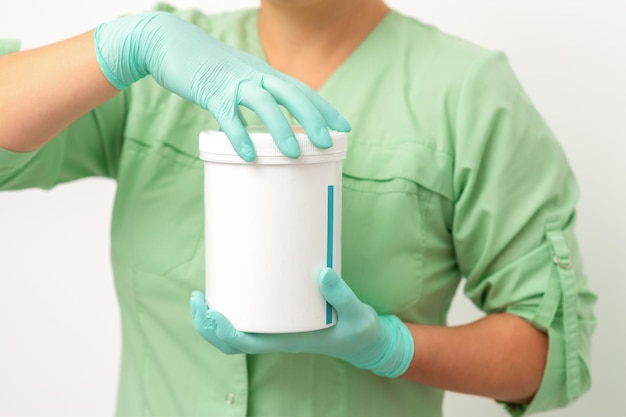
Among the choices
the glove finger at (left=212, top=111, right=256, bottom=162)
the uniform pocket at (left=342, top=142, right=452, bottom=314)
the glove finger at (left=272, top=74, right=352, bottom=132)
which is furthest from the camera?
the uniform pocket at (left=342, top=142, right=452, bottom=314)

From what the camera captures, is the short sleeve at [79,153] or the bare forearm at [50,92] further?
the short sleeve at [79,153]

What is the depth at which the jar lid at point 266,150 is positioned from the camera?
2.77 feet

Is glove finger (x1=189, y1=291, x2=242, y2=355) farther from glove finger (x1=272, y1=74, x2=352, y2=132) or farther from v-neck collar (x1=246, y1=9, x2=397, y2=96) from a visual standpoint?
v-neck collar (x1=246, y1=9, x2=397, y2=96)

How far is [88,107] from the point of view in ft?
3.36

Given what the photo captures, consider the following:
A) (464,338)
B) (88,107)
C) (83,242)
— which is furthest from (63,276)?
(464,338)

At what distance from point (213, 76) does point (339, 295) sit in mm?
266

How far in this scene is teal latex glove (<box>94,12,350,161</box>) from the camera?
0.87 metres

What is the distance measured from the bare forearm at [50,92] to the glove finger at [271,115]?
0.19m

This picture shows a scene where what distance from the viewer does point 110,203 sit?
1.77 metres

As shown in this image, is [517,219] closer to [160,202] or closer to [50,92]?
[160,202]

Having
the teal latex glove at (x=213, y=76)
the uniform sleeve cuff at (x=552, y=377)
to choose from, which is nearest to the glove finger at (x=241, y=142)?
the teal latex glove at (x=213, y=76)

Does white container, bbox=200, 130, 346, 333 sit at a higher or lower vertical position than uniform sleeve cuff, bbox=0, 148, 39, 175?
lower

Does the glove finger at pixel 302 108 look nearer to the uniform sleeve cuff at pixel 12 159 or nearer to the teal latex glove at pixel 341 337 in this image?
the teal latex glove at pixel 341 337

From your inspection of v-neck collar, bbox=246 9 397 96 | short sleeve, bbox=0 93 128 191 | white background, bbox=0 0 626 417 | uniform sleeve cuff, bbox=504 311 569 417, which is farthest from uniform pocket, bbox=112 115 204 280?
white background, bbox=0 0 626 417
